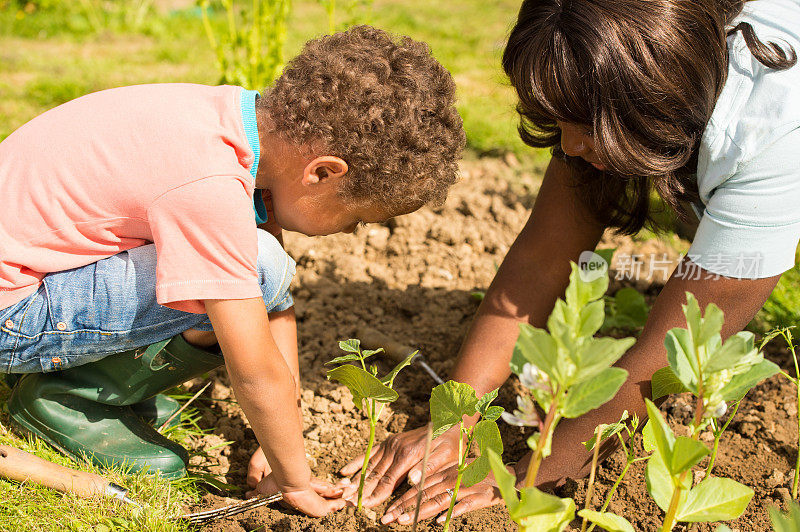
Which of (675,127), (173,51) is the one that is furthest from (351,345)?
(173,51)

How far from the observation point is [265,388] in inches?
54.6

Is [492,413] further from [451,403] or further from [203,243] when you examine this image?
[203,243]

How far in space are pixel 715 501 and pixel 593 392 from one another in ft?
1.09

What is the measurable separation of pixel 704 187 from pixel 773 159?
148 mm

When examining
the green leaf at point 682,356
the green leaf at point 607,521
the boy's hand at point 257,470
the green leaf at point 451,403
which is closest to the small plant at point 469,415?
the green leaf at point 451,403

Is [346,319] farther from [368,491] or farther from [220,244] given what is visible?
[220,244]

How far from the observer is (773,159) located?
1466 mm

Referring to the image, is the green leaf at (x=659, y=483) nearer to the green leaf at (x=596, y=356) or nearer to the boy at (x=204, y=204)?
the green leaf at (x=596, y=356)

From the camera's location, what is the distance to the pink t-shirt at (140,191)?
1.31 m

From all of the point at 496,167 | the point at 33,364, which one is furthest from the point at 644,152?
the point at 496,167

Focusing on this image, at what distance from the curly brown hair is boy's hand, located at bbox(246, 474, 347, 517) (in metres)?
Answer: 0.59

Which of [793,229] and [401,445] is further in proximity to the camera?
[401,445]

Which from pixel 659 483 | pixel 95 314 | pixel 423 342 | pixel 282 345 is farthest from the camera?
pixel 423 342

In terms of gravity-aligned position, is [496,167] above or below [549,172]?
below
